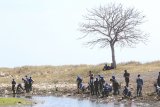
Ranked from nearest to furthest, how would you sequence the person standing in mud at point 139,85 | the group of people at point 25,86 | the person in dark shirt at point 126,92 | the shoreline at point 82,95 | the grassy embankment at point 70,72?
1. the shoreline at point 82,95
2. the person in dark shirt at point 126,92
3. the person standing in mud at point 139,85
4. the group of people at point 25,86
5. the grassy embankment at point 70,72

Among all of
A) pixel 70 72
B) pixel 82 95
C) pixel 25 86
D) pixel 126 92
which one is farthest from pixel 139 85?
pixel 70 72

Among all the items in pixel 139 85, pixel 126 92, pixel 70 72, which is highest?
pixel 70 72

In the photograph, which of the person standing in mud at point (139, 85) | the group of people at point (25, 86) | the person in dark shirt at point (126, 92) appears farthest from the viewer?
the group of people at point (25, 86)

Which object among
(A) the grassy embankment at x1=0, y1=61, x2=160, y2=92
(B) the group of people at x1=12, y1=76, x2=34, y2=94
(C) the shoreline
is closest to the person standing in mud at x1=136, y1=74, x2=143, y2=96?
(C) the shoreline

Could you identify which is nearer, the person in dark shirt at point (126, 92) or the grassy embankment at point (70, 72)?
the person in dark shirt at point (126, 92)

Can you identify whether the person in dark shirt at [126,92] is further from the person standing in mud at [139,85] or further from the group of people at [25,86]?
the group of people at [25,86]

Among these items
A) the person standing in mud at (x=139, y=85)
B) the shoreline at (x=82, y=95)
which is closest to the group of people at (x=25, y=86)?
the shoreline at (x=82, y=95)

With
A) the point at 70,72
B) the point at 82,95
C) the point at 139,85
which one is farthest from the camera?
the point at 70,72

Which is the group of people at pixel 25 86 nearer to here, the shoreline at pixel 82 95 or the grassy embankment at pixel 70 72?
the shoreline at pixel 82 95

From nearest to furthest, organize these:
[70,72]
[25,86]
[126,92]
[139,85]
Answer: [126,92]
[139,85]
[25,86]
[70,72]

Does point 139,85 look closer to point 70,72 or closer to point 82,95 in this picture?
point 82,95

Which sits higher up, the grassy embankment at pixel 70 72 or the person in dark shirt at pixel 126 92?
the grassy embankment at pixel 70 72

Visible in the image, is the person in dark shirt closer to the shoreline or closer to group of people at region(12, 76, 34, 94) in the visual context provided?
the shoreline

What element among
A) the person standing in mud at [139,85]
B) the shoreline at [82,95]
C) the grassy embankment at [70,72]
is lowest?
the shoreline at [82,95]
